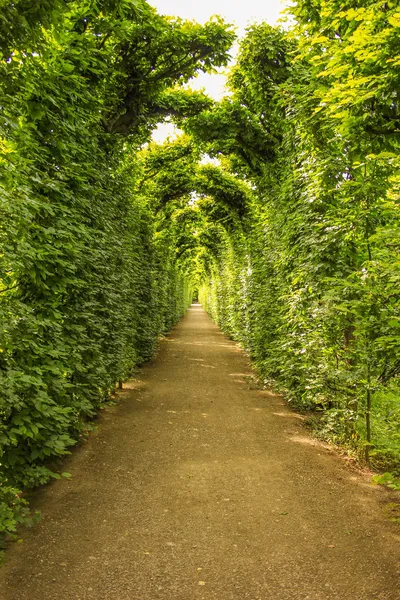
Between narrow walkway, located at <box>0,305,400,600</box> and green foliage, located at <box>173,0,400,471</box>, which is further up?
green foliage, located at <box>173,0,400,471</box>

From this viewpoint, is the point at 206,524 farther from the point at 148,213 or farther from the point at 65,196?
the point at 148,213

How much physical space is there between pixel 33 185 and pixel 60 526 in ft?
11.0

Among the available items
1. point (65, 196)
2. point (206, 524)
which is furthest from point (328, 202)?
point (206, 524)

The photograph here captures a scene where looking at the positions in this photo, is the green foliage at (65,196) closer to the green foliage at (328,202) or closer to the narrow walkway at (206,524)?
the narrow walkway at (206,524)

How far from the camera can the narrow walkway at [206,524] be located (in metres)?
3.11

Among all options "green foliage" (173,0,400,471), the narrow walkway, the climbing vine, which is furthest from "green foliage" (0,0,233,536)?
"green foliage" (173,0,400,471)

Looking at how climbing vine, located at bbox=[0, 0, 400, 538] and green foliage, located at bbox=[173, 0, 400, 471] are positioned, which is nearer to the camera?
climbing vine, located at bbox=[0, 0, 400, 538]

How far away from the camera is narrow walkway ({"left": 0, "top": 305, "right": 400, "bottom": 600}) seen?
10.2 feet

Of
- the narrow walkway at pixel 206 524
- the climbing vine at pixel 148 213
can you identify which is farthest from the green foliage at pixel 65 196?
the narrow walkway at pixel 206 524

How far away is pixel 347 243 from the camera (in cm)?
561

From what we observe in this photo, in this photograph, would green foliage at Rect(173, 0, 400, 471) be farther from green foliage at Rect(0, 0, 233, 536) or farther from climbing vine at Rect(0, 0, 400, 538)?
green foliage at Rect(0, 0, 233, 536)

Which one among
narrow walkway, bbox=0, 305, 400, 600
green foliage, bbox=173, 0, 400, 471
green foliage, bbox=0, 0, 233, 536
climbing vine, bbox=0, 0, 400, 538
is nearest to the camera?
narrow walkway, bbox=0, 305, 400, 600

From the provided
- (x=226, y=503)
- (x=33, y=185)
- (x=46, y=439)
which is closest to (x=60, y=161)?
(x=33, y=185)

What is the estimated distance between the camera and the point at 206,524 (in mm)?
4000
